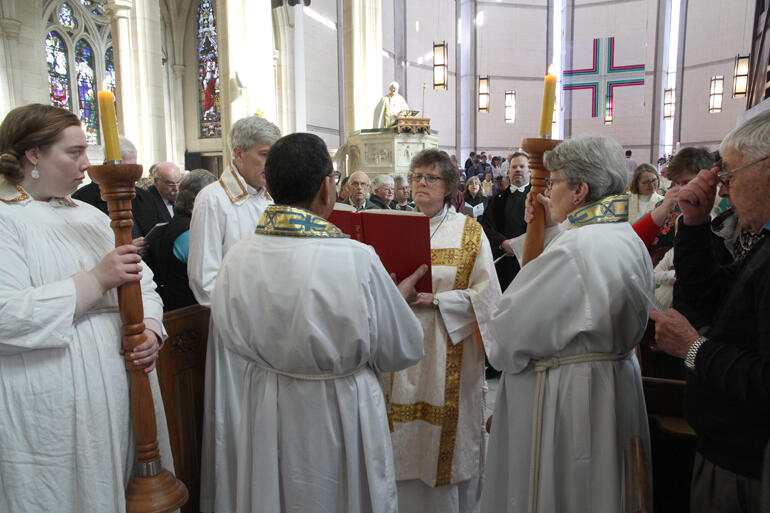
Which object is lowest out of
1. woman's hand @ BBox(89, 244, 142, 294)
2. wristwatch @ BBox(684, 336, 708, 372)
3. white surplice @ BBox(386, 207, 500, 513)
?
white surplice @ BBox(386, 207, 500, 513)

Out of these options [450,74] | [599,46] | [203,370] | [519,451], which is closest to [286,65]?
[450,74]

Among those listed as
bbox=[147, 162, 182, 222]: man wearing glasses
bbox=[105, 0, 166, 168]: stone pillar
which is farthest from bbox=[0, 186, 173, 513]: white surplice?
bbox=[105, 0, 166, 168]: stone pillar

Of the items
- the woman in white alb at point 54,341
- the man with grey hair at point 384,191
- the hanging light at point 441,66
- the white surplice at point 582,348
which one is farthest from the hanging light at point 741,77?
the woman in white alb at point 54,341

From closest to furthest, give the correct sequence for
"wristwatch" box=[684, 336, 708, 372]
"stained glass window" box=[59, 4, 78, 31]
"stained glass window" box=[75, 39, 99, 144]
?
"wristwatch" box=[684, 336, 708, 372] < "stained glass window" box=[59, 4, 78, 31] < "stained glass window" box=[75, 39, 99, 144]

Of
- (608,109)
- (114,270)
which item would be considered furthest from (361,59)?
(114,270)

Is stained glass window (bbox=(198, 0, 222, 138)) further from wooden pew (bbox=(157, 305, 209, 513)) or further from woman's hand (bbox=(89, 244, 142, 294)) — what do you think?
woman's hand (bbox=(89, 244, 142, 294))

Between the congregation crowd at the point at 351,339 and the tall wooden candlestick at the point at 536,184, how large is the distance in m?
0.06

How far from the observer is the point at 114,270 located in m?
1.66

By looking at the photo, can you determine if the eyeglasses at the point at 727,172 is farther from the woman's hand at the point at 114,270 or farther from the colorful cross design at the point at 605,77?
the colorful cross design at the point at 605,77

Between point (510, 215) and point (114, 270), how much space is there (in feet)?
13.1

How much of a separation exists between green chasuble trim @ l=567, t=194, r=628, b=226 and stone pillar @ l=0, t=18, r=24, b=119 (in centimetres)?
1392

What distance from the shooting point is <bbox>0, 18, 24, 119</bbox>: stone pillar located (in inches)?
465

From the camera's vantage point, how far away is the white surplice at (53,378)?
1.57 meters

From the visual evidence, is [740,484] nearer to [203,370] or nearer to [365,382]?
[365,382]
